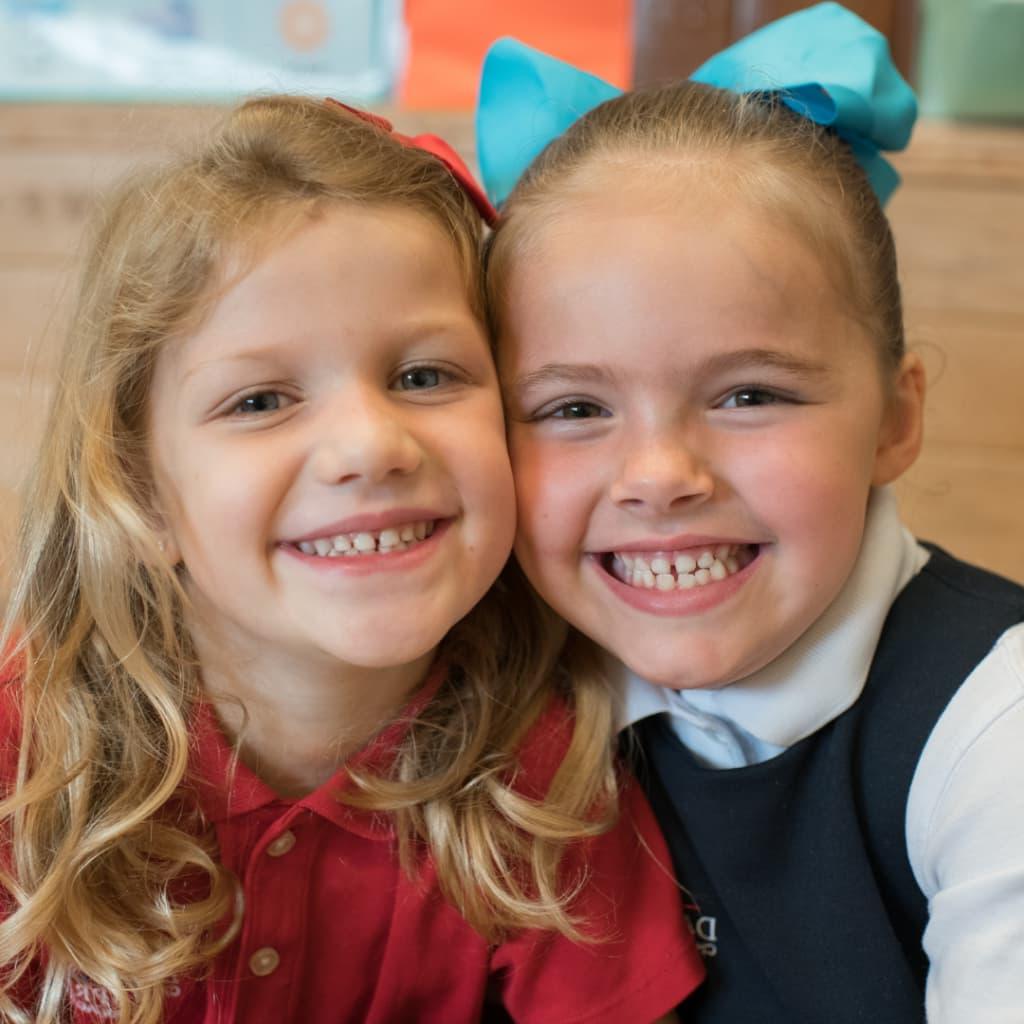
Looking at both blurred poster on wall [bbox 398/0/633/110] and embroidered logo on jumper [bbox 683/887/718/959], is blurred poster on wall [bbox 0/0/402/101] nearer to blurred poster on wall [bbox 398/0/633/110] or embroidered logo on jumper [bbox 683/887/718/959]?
blurred poster on wall [bbox 398/0/633/110]

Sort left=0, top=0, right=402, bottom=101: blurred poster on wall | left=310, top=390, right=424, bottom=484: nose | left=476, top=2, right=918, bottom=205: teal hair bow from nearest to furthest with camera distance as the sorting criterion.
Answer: left=310, top=390, right=424, bottom=484: nose → left=476, top=2, right=918, bottom=205: teal hair bow → left=0, top=0, right=402, bottom=101: blurred poster on wall

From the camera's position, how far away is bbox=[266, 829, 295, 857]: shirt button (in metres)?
1.00

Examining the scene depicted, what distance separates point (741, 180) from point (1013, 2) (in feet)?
2.97

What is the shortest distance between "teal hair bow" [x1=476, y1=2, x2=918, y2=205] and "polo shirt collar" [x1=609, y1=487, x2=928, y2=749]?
321 millimetres

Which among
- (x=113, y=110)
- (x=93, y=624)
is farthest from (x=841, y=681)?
(x=113, y=110)

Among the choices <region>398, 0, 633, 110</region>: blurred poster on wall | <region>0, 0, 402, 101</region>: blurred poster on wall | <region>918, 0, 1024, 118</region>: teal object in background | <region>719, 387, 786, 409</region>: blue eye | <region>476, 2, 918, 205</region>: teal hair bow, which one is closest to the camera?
<region>719, 387, 786, 409</region>: blue eye

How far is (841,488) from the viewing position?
0.95 meters

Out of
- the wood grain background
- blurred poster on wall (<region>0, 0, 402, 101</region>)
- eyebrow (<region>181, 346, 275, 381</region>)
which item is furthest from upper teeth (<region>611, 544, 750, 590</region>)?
blurred poster on wall (<region>0, 0, 402, 101</region>)

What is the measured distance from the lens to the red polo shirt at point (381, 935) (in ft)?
3.29

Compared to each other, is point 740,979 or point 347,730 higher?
point 347,730

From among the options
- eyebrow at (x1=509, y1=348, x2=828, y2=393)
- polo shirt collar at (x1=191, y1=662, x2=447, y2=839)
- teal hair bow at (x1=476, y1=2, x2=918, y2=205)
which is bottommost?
→ polo shirt collar at (x1=191, y1=662, x2=447, y2=839)

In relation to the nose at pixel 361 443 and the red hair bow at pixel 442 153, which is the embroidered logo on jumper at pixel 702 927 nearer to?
the nose at pixel 361 443

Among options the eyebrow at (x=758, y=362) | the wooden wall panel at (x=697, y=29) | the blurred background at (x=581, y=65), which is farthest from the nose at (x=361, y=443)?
the wooden wall panel at (x=697, y=29)

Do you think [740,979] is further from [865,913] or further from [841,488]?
[841,488]
